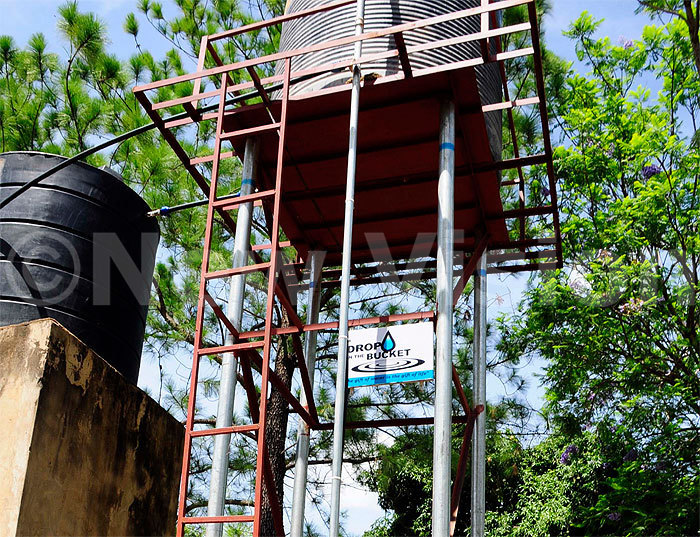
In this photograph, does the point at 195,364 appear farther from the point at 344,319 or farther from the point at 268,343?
the point at 344,319

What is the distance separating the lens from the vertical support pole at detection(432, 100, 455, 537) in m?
6.59

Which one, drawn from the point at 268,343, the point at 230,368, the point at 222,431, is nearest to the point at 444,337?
the point at 268,343

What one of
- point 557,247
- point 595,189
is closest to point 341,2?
point 557,247

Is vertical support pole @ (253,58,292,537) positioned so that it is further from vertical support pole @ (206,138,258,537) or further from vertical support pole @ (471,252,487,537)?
vertical support pole @ (471,252,487,537)

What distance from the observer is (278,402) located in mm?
13227

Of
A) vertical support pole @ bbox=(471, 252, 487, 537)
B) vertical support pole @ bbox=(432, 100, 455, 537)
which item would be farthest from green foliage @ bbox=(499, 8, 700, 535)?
vertical support pole @ bbox=(432, 100, 455, 537)

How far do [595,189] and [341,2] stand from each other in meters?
7.08

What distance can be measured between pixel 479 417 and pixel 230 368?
275 cm

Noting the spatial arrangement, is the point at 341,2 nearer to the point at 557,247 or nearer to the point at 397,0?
the point at 397,0

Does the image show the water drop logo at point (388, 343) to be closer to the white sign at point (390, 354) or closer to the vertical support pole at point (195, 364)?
the white sign at point (390, 354)

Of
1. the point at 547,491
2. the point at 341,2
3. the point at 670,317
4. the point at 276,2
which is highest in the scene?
the point at 276,2

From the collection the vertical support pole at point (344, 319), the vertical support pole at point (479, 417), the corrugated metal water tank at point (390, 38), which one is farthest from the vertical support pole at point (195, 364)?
the vertical support pole at point (479, 417)

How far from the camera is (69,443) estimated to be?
20.0 feet

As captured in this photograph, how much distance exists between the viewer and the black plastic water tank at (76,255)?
6.83 meters
